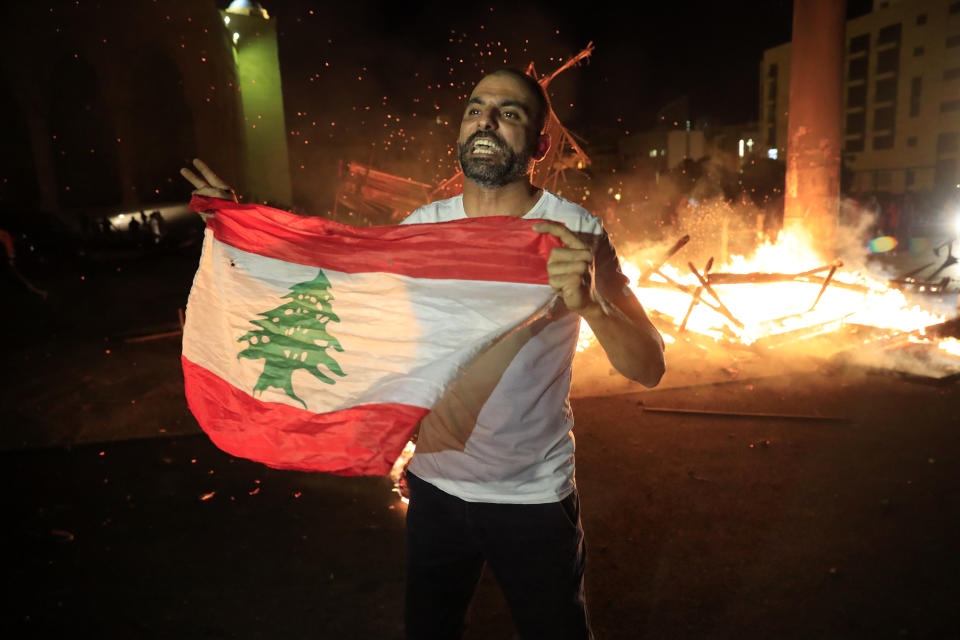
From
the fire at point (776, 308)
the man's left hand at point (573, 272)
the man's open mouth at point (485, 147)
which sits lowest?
the fire at point (776, 308)

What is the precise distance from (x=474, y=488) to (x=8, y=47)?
25.0m

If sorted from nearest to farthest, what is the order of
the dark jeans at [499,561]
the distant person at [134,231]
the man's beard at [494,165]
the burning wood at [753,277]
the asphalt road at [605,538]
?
the dark jeans at [499,561]
the man's beard at [494,165]
the asphalt road at [605,538]
the burning wood at [753,277]
the distant person at [134,231]

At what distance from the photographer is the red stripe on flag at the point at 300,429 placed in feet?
6.70

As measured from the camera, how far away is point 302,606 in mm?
3352

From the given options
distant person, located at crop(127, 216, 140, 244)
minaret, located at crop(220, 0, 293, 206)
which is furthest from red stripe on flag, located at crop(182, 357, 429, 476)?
minaret, located at crop(220, 0, 293, 206)

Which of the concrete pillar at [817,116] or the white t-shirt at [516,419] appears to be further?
the concrete pillar at [817,116]

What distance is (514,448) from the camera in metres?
1.94

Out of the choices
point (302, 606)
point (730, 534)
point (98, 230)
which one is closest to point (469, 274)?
point (302, 606)

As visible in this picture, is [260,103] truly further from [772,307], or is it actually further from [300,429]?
[300,429]

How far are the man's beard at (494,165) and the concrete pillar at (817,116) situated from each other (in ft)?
38.5

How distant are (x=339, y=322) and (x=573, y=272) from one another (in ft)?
3.16

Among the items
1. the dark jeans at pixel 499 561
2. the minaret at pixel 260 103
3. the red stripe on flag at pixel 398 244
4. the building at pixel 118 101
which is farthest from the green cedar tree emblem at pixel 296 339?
the minaret at pixel 260 103

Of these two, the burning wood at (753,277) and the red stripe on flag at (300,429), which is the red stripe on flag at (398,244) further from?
the burning wood at (753,277)

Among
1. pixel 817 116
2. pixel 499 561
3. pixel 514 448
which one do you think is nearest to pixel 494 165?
pixel 514 448
